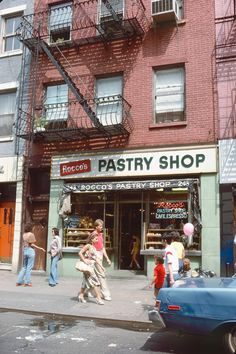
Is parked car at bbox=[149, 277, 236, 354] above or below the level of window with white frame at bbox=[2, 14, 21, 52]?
below

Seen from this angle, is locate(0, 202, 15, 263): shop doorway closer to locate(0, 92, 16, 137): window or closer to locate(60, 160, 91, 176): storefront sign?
locate(60, 160, 91, 176): storefront sign

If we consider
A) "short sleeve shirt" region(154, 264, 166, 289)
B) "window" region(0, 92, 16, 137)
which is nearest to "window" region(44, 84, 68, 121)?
"window" region(0, 92, 16, 137)

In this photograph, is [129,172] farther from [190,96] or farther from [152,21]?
[152,21]

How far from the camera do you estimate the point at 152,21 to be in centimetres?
1380

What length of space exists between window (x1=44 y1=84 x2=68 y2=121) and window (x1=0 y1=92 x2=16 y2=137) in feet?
5.11

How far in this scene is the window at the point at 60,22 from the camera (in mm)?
15375

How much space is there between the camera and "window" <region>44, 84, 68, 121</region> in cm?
1484

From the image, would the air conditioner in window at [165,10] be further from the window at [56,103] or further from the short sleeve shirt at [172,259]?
the short sleeve shirt at [172,259]

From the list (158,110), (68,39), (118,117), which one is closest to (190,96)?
(158,110)

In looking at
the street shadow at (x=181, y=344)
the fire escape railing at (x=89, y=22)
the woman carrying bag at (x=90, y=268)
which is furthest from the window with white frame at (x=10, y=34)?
the street shadow at (x=181, y=344)

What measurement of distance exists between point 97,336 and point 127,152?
764cm

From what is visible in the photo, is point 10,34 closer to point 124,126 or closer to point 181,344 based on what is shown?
point 124,126

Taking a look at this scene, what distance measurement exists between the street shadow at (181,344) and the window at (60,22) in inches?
472

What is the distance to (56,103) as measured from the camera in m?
14.9
